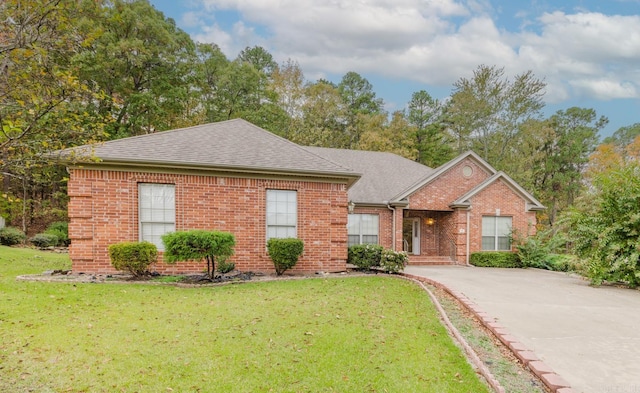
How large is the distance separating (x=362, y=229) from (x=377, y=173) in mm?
4118

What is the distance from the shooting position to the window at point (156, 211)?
1026cm

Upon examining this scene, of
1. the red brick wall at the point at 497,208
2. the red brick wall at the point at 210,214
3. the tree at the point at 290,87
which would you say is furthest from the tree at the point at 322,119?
the red brick wall at the point at 210,214

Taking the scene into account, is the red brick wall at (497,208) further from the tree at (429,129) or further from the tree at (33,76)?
the tree at (429,129)

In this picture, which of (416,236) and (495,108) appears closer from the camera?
(416,236)

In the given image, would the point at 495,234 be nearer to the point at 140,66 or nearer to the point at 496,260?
the point at 496,260

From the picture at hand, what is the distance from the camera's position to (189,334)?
16.9 feet

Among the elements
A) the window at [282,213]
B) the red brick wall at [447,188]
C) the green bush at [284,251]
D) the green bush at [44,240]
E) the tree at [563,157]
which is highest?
the tree at [563,157]

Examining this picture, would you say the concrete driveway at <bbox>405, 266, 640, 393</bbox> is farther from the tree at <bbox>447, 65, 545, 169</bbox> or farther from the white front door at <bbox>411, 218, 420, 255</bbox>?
the tree at <bbox>447, 65, 545, 169</bbox>

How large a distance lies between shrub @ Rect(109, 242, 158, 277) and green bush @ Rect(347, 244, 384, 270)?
661 centimetres

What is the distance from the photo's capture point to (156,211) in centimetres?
1036

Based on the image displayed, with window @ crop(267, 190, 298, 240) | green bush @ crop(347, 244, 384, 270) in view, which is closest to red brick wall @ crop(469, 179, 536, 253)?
green bush @ crop(347, 244, 384, 270)

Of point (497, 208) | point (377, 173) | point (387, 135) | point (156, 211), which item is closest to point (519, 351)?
point (156, 211)

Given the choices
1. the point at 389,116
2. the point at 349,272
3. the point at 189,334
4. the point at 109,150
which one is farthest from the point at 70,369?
the point at 389,116

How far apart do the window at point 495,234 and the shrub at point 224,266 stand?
12145 mm
